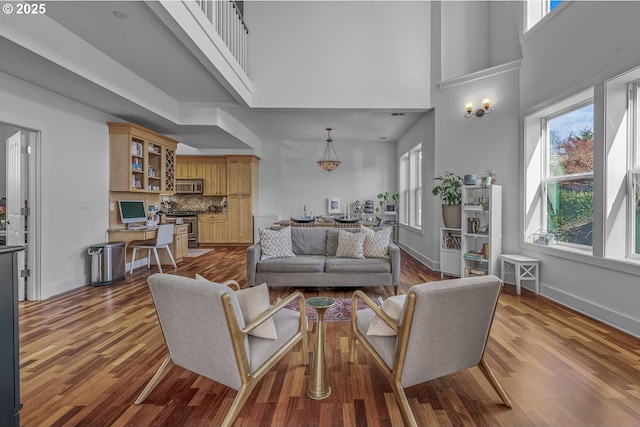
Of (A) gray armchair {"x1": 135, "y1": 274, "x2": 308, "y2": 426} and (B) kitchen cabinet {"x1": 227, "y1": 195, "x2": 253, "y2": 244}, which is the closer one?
(A) gray armchair {"x1": 135, "y1": 274, "x2": 308, "y2": 426}

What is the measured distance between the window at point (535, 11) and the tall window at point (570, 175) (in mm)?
1378

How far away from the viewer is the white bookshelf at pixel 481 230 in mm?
4379

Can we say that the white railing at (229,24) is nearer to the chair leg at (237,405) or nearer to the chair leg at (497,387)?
the chair leg at (237,405)

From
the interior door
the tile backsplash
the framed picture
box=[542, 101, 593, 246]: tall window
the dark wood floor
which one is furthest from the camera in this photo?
the tile backsplash

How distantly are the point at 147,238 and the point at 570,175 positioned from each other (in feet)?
20.0

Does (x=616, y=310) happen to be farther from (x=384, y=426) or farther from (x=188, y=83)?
(x=188, y=83)

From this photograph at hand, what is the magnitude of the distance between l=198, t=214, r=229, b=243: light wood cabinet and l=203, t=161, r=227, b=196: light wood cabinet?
681 millimetres

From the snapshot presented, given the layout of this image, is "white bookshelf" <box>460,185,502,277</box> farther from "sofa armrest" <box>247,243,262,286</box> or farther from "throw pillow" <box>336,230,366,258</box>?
"sofa armrest" <box>247,243,262,286</box>

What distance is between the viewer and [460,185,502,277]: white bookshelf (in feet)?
14.4

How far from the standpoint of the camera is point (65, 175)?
4.23 meters

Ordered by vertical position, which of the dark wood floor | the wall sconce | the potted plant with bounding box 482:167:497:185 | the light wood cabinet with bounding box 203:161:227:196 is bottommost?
the dark wood floor

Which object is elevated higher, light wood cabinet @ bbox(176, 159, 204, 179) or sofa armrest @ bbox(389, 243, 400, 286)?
light wood cabinet @ bbox(176, 159, 204, 179)

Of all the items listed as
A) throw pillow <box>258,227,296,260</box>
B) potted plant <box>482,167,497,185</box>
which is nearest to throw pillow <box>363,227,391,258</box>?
throw pillow <box>258,227,296,260</box>

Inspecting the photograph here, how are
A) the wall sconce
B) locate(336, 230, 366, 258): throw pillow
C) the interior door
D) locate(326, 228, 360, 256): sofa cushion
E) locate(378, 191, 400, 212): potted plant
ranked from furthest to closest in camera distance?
locate(378, 191, 400, 212): potted plant < the wall sconce < locate(326, 228, 360, 256): sofa cushion < locate(336, 230, 366, 258): throw pillow < the interior door
